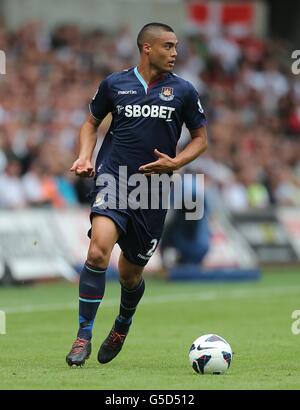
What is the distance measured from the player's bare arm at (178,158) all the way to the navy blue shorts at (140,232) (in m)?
0.38

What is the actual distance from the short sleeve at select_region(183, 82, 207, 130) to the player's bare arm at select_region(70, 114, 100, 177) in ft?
2.53

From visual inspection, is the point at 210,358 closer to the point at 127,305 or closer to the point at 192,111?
the point at 127,305

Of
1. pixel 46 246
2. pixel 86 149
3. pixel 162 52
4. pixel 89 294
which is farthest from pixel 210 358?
pixel 46 246

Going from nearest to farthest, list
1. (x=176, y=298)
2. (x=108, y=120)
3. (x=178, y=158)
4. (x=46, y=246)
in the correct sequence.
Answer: (x=178, y=158)
(x=176, y=298)
(x=46, y=246)
(x=108, y=120)

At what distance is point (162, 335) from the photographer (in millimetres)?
12195

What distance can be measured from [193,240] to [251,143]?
651 cm

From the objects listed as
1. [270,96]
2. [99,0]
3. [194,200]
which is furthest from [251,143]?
[194,200]

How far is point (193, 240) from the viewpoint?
20.0m

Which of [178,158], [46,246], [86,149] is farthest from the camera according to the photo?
[46,246]

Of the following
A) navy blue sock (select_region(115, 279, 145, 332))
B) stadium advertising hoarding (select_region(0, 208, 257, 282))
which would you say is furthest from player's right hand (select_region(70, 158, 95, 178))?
stadium advertising hoarding (select_region(0, 208, 257, 282))

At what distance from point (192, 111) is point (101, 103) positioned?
772mm

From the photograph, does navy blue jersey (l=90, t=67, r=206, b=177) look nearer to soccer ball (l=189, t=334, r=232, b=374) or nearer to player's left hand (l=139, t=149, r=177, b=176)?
player's left hand (l=139, t=149, r=177, b=176)

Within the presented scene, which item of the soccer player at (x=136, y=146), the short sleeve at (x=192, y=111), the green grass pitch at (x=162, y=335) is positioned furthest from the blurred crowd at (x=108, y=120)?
the short sleeve at (x=192, y=111)
